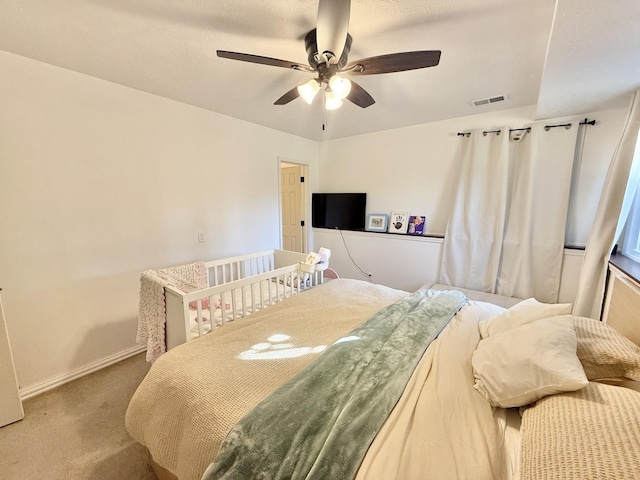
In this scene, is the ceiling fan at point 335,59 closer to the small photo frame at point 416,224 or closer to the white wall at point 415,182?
the white wall at point 415,182

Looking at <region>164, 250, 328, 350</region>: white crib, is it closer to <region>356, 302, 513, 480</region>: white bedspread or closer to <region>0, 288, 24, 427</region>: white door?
<region>0, 288, 24, 427</region>: white door

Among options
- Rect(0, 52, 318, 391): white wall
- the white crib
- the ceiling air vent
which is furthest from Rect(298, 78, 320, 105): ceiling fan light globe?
the ceiling air vent

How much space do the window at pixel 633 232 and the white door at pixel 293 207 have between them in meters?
3.67

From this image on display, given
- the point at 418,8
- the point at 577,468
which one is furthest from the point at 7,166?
the point at 577,468

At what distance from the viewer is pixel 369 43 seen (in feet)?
5.48

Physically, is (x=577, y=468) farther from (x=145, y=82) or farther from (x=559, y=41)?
(x=145, y=82)

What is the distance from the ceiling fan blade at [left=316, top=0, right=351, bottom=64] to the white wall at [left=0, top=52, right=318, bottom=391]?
6.39 ft

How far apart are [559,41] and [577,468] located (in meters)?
1.89

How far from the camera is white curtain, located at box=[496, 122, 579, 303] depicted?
102 inches

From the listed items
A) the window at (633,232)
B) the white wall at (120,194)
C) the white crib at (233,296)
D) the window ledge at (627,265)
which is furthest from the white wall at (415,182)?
the white crib at (233,296)

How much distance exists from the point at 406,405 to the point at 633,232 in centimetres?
250

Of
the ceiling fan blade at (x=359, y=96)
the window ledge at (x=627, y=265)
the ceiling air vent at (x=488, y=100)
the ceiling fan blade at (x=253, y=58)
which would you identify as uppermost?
the ceiling air vent at (x=488, y=100)

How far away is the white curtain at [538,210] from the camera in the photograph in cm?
258

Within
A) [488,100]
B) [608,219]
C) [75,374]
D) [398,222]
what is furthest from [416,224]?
[75,374]
